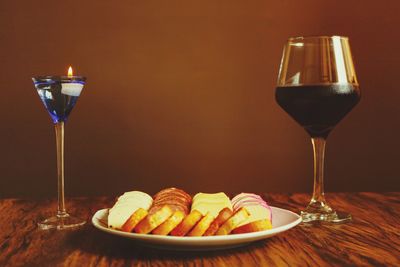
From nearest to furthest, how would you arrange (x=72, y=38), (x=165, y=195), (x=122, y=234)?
(x=122, y=234) < (x=165, y=195) < (x=72, y=38)

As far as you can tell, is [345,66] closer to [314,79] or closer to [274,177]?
[314,79]

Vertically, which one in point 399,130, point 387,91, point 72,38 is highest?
point 72,38

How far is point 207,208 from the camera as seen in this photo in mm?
704

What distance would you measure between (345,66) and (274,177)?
5.70 feet

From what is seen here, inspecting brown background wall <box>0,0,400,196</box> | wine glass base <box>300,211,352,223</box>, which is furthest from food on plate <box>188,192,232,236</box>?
brown background wall <box>0,0,400,196</box>

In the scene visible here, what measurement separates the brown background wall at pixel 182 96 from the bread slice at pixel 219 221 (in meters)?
1.80

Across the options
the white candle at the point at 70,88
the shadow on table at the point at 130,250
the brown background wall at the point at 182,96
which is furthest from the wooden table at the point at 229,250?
the brown background wall at the point at 182,96

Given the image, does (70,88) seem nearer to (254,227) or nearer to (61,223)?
(61,223)

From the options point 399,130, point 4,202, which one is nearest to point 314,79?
point 4,202

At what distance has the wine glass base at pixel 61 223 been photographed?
0.82 metres

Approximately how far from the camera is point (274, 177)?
2.56 m

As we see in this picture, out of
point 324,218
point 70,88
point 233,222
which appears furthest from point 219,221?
point 70,88

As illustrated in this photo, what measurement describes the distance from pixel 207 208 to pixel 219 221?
37mm

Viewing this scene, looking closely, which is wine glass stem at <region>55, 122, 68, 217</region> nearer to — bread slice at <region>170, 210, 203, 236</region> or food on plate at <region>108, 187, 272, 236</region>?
food on plate at <region>108, 187, 272, 236</region>
